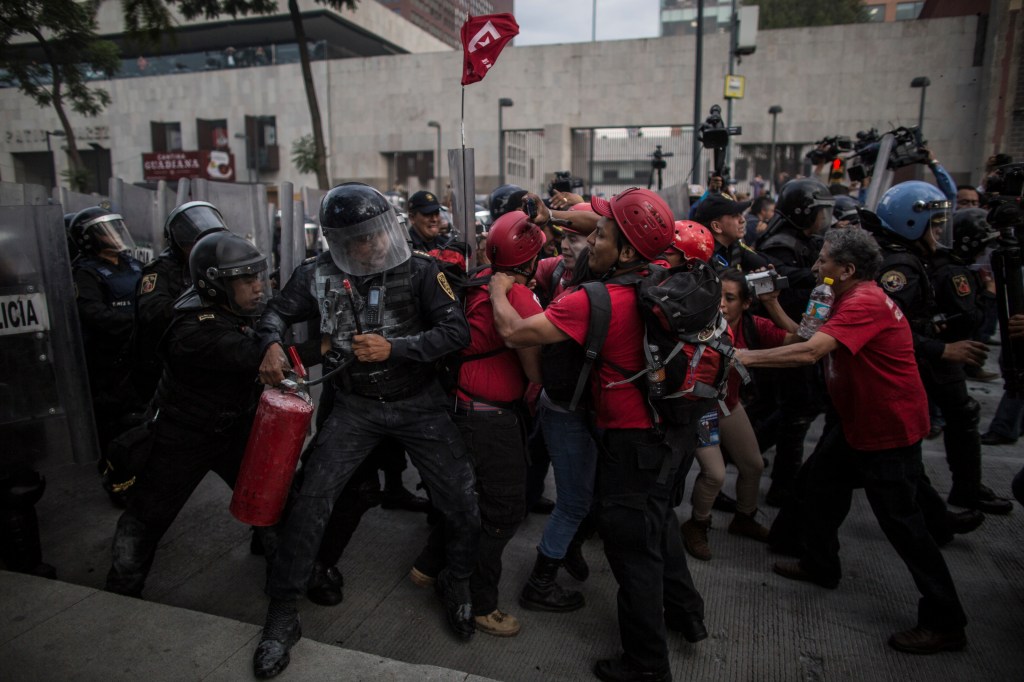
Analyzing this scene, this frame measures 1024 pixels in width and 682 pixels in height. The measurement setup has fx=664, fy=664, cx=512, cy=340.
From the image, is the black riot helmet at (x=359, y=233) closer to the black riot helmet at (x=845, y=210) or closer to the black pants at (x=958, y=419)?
the black pants at (x=958, y=419)

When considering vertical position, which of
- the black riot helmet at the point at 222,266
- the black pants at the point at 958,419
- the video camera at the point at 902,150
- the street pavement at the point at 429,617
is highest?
the video camera at the point at 902,150

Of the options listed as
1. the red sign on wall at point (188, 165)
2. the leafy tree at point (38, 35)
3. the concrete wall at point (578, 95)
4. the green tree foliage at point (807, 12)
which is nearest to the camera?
the leafy tree at point (38, 35)

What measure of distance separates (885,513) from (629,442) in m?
1.34

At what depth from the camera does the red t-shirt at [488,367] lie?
10.1ft

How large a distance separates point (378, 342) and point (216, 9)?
22.6m

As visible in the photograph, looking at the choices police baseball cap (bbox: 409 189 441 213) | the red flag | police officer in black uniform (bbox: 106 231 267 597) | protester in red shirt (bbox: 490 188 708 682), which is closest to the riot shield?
police officer in black uniform (bbox: 106 231 267 597)

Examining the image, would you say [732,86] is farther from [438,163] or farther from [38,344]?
[438,163]

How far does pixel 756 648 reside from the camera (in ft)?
9.70

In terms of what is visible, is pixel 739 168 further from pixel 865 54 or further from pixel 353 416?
pixel 353 416

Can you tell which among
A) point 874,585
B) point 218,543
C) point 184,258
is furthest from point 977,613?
point 184,258

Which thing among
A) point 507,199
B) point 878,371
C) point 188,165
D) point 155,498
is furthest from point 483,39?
point 188,165

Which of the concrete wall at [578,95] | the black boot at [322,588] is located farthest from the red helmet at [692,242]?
the concrete wall at [578,95]

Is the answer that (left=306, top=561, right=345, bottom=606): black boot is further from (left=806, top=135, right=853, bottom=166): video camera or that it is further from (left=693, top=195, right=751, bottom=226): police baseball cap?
(left=806, top=135, right=853, bottom=166): video camera

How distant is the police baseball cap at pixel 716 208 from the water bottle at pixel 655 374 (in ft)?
8.12
